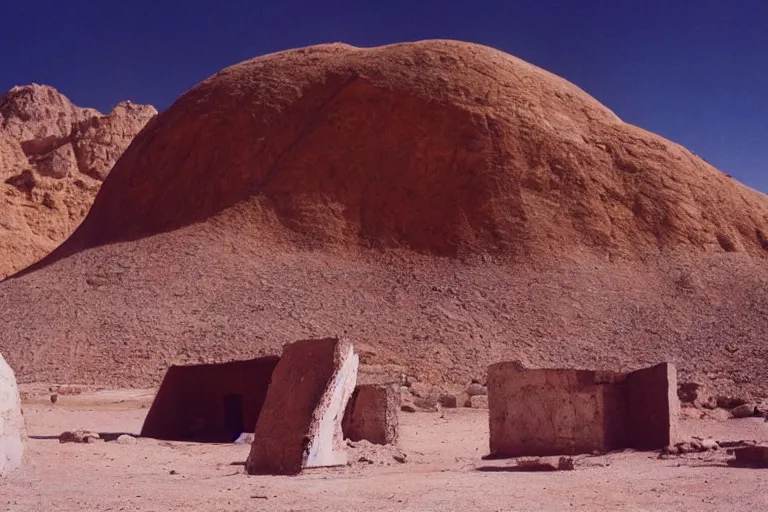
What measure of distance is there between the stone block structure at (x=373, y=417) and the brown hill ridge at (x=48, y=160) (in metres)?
42.2

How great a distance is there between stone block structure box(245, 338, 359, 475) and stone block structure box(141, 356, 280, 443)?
20.3ft

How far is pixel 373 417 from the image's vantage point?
47.0 ft

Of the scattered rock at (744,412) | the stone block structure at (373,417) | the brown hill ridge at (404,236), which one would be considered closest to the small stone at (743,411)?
the scattered rock at (744,412)

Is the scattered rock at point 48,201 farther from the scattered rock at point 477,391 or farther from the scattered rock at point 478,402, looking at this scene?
the scattered rock at point 478,402

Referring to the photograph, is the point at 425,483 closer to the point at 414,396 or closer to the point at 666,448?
the point at 666,448

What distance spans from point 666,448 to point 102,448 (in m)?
7.56

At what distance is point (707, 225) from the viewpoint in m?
39.7

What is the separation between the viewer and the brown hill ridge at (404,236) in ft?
101

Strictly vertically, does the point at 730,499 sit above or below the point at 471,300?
below

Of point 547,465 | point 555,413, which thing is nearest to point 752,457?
point 547,465

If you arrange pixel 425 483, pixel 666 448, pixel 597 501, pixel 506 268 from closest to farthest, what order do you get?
pixel 597 501 < pixel 425 483 < pixel 666 448 < pixel 506 268

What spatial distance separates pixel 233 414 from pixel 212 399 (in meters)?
0.48

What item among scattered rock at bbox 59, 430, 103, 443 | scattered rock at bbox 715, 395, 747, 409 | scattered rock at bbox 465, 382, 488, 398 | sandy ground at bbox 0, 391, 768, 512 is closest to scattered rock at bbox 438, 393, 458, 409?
scattered rock at bbox 465, 382, 488, 398

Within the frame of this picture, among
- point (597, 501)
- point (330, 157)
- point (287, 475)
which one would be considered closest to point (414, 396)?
point (287, 475)
